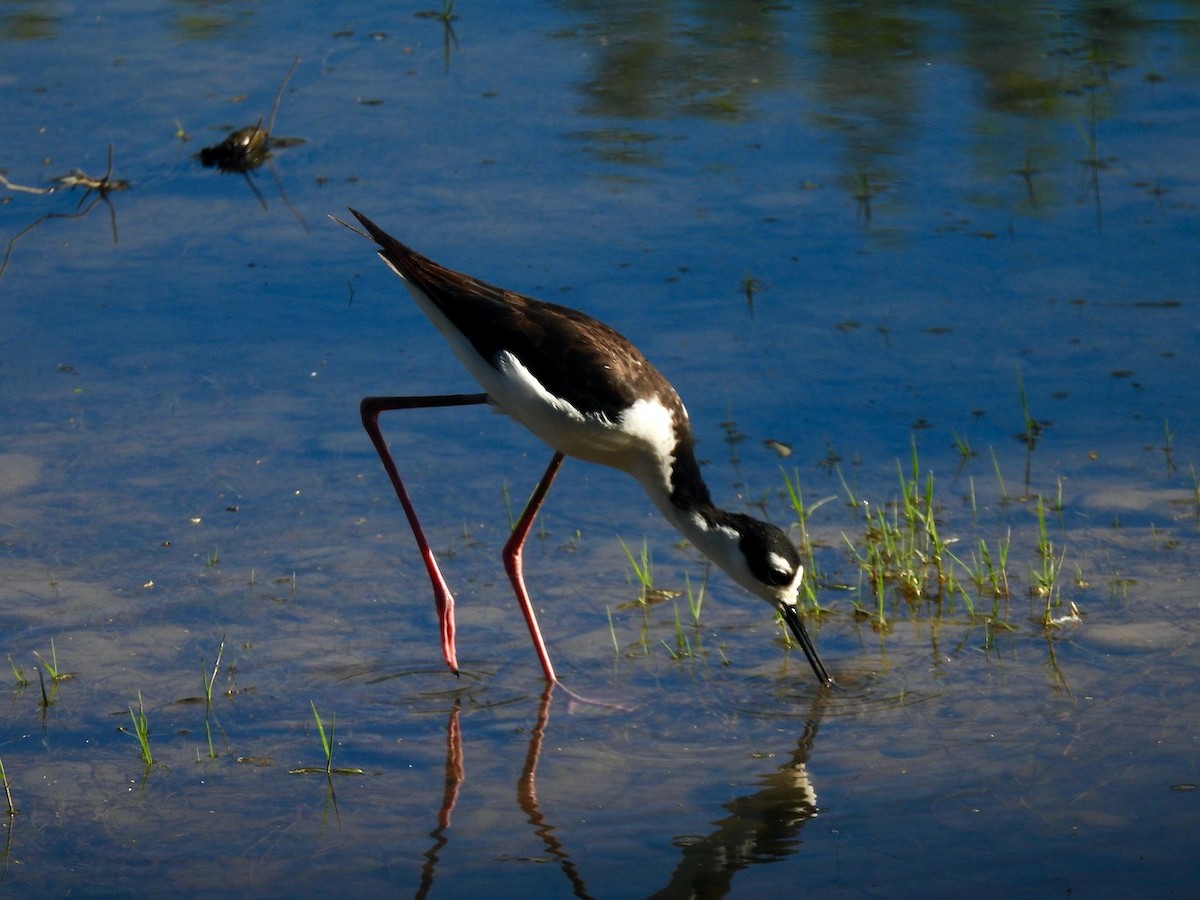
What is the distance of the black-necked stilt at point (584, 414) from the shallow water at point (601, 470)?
22 cm

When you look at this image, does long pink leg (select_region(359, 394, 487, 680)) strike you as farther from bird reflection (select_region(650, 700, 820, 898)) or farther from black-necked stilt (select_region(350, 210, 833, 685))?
bird reflection (select_region(650, 700, 820, 898))

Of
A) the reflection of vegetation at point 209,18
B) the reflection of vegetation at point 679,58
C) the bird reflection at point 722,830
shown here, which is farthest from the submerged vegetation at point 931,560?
the reflection of vegetation at point 209,18

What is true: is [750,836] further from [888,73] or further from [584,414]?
[888,73]

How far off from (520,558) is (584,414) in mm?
541

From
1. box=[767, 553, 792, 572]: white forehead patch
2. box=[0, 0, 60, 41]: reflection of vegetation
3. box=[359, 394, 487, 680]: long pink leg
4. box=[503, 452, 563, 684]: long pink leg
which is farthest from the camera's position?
box=[0, 0, 60, 41]: reflection of vegetation

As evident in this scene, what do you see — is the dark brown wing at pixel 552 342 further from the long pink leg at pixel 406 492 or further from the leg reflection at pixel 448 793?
the leg reflection at pixel 448 793

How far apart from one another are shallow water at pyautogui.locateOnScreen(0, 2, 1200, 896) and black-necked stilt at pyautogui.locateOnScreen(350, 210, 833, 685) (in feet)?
0.72

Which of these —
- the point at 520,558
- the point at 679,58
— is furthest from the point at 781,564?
the point at 679,58

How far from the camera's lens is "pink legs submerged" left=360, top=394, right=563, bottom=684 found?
4691mm

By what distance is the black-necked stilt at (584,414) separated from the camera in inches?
183

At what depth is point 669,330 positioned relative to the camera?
6.62m

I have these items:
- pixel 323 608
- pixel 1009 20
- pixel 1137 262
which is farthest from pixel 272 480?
pixel 1009 20

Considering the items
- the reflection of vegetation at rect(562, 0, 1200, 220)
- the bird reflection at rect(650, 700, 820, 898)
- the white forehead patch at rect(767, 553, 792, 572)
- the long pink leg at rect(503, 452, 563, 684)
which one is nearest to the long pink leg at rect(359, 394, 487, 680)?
the long pink leg at rect(503, 452, 563, 684)

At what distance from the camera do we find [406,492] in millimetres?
5320
